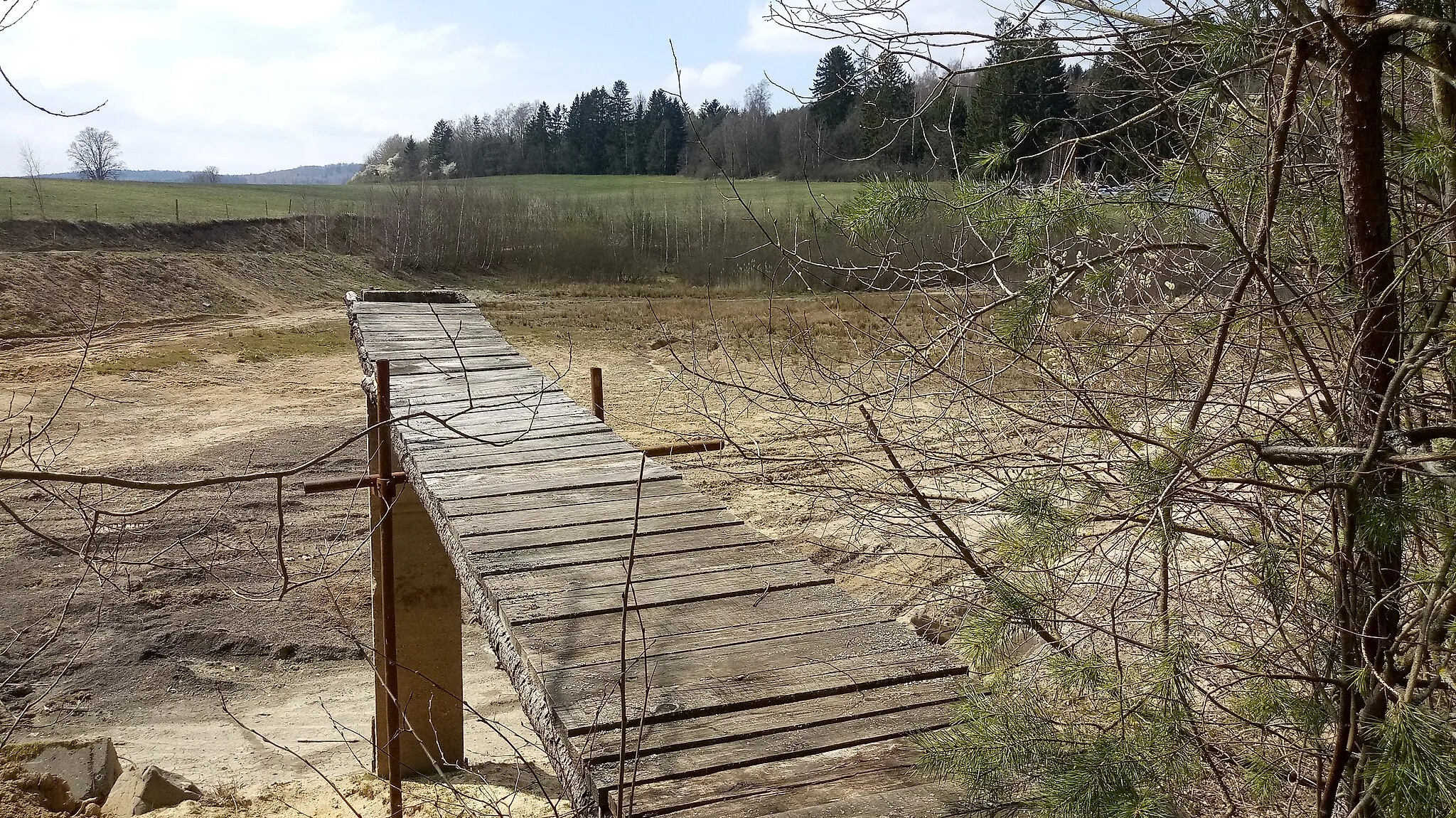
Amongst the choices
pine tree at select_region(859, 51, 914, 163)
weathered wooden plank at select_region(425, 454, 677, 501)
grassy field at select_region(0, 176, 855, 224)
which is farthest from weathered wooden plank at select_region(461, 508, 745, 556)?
grassy field at select_region(0, 176, 855, 224)

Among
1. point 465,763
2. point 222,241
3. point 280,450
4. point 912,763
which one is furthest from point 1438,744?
point 222,241

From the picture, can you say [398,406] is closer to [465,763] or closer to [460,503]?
[460,503]

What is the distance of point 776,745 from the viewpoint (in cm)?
272

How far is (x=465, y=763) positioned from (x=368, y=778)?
2.00 ft

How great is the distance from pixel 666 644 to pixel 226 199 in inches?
1755

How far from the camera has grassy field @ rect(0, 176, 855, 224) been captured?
31.8m

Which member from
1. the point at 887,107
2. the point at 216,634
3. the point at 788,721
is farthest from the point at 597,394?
the point at 216,634

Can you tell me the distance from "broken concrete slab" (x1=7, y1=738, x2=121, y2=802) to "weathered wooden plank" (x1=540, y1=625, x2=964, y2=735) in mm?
4518

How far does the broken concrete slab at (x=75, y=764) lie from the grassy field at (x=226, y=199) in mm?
18664

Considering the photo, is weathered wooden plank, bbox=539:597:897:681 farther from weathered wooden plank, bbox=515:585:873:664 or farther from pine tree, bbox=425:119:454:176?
pine tree, bbox=425:119:454:176

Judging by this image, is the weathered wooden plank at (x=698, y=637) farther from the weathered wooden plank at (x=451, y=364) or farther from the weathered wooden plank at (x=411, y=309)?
the weathered wooden plank at (x=411, y=309)

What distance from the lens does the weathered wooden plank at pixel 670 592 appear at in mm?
3432

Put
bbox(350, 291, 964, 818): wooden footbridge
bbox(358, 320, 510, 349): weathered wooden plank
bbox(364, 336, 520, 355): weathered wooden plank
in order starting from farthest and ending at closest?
bbox(358, 320, 510, 349): weathered wooden plank < bbox(364, 336, 520, 355): weathered wooden plank < bbox(350, 291, 964, 818): wooden footbridge

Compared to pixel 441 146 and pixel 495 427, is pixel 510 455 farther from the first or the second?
pixel 441 146
